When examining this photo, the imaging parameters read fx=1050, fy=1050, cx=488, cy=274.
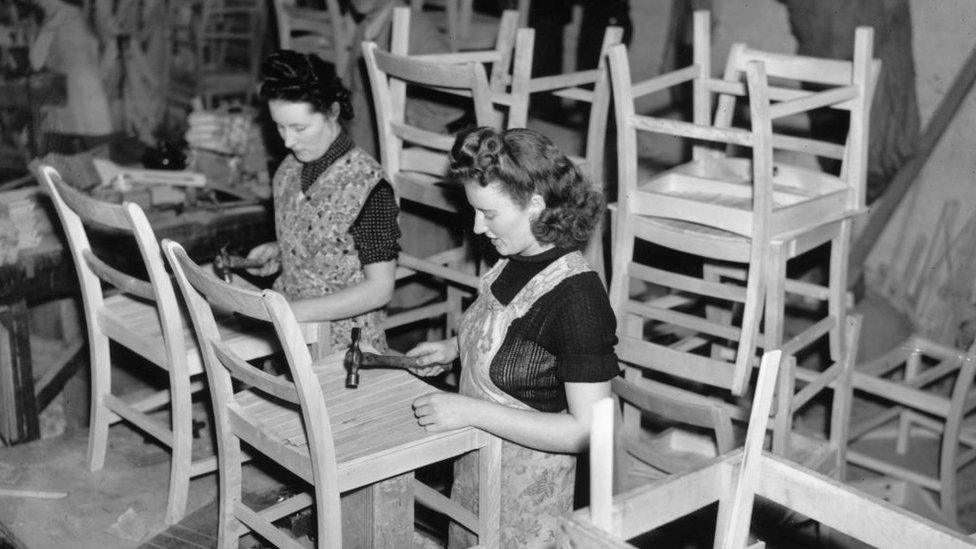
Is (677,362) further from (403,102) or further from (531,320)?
(403,102)

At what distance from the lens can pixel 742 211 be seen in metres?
2.71

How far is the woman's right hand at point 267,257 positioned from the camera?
2867mm

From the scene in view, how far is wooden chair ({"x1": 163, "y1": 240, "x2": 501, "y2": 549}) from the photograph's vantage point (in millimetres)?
1971

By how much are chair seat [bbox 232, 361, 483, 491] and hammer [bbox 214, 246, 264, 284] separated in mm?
435

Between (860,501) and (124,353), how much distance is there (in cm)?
330

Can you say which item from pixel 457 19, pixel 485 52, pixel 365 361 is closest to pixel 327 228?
pixel 365 361

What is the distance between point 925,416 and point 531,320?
2406mm

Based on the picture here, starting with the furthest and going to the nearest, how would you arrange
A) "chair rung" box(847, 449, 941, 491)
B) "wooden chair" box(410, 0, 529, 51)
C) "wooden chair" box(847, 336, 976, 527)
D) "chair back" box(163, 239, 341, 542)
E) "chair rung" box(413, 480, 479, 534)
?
"wooden chair" box(410, 0, 529, 51), "chair rung" box(847, 449, 941, 491), "wooden chair" box(847, 336, 976, 527), "chair rung" box(413, 480, 479, 534), "chair back" box(163, 239, 341, 542)

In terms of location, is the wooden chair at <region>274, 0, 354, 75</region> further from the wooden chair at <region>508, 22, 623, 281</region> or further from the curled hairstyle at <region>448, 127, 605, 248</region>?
A: the curled hairstyle at <region>448, 127, 605, 248</region>

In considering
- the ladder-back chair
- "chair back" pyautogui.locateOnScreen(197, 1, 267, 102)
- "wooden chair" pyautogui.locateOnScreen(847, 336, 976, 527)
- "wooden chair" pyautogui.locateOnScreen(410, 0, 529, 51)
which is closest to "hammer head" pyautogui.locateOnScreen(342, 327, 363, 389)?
the ladder-back chair

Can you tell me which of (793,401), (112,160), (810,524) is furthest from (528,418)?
(112,160)

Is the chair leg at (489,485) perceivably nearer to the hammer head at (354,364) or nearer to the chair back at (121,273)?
the hammer head at (354,364)

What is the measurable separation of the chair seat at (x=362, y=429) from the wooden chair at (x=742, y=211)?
0.87 m

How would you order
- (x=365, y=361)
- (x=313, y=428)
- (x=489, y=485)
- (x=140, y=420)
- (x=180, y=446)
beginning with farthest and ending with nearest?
(x=140, y=420)
(x=180, y=446)
(x=365, y=361)
(x=489, y=485)
(x=313, y=428)
